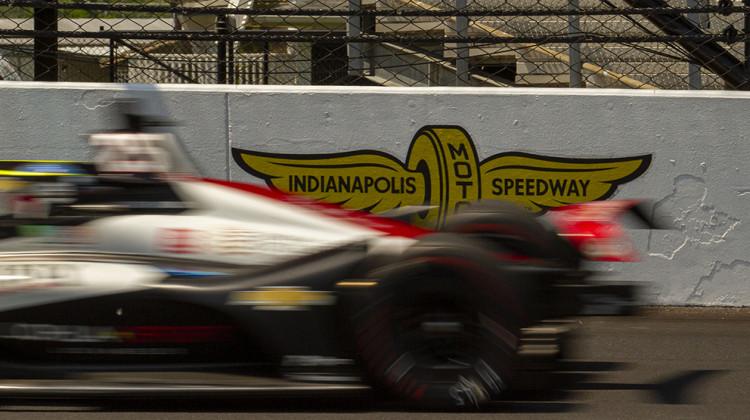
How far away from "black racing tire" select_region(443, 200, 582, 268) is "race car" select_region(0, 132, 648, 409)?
32cm

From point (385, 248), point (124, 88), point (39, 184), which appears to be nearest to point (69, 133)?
point (124, 88)

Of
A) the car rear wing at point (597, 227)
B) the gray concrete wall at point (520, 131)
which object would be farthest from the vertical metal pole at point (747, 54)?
the car rear wing at point (597, 227)

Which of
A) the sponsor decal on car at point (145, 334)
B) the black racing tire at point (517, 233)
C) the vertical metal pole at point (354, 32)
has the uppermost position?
the vertical metal pole at point (354, 32)

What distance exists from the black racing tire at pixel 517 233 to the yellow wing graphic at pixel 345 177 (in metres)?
2.34

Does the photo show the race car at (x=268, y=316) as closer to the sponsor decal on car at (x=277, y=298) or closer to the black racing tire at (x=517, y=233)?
the sponsor decal on car at (x=277, y=298)

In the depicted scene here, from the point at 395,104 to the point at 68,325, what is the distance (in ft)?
10.8

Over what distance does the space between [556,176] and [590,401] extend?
2780 mm

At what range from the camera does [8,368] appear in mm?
3389

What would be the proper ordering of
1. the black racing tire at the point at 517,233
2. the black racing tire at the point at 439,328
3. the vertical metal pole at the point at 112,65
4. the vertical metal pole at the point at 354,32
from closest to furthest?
the black racing tire at the point at 439,328
the black racing tire at the point at 517,233
the vertical metal pole at the point at 112,65
the vertical metal pole at the point at 354,32

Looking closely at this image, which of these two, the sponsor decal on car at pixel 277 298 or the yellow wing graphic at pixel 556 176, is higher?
the yellow wing graphic at pixel 556 176

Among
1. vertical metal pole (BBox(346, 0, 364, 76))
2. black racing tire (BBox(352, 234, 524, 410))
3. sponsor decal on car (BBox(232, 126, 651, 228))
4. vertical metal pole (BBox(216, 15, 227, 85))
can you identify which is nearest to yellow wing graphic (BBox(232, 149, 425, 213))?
sponsor decal on car (BBox(232, 126, 651, 228))

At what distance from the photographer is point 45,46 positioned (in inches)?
267

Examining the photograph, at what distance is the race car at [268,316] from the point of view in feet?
10.9

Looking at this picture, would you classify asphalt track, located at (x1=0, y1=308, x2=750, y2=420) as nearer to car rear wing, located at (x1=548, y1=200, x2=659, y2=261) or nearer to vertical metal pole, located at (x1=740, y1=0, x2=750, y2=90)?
car rear wing, located at (x1=548, y1=200, x2=659, y2=261)
